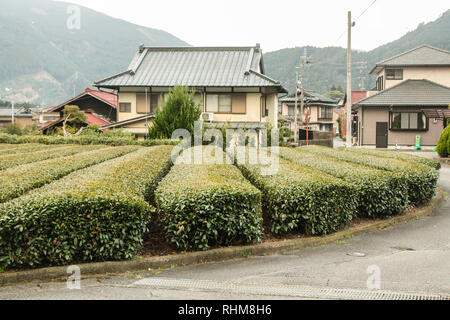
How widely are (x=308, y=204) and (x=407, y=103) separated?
101 feet

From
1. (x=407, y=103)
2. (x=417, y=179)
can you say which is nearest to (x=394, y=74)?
(x=407, y=103)

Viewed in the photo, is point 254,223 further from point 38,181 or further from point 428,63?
point 428,63

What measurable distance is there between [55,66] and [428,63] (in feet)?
496

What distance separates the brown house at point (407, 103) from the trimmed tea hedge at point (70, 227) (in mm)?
31387

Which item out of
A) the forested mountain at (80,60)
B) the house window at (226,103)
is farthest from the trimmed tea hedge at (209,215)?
the forested mountain at (80,60)

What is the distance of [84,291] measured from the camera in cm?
488

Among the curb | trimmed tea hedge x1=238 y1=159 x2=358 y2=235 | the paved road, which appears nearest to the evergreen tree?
trimmed tea hedge x1=238 y1=159 x2=358 y2=235

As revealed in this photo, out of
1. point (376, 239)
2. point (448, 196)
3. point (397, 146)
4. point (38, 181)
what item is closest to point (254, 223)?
point (376, 239)

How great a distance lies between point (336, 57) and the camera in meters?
130

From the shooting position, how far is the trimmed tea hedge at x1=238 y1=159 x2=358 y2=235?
698cm

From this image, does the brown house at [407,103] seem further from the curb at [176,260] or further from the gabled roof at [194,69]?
the curb at [176,260]

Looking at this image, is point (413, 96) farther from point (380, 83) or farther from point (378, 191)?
point (378, 191)

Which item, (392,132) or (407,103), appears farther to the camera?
(392,132)

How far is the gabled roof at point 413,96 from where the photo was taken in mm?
33812
